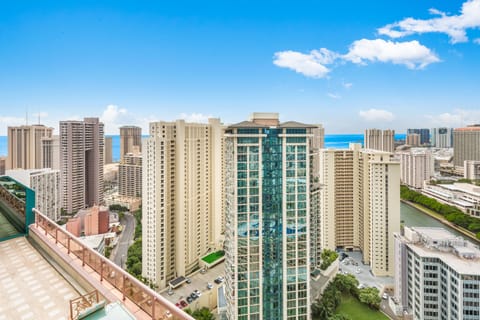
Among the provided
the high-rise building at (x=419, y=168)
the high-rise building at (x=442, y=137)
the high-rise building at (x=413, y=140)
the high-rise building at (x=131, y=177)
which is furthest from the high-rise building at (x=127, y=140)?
the high-rise building at (x=442, y=137)

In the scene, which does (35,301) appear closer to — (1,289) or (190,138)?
(1,289)

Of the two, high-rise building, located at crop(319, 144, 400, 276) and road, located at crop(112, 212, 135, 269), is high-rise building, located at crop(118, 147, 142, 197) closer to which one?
road, located at crop(112, 212, 135, 269)

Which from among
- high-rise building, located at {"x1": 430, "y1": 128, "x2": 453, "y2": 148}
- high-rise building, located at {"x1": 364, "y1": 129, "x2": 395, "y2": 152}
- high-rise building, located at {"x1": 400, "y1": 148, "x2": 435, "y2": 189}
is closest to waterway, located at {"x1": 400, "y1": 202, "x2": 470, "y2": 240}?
high-rise building, located at {"x1": 400, "y1": 148, "x2": 435, "y2": 189}

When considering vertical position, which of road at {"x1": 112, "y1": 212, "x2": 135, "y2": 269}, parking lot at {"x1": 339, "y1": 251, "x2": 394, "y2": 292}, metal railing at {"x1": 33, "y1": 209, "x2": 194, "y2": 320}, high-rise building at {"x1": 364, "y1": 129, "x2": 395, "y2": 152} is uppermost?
high-rise building at {"x1": 364, "y1": 129, "x2": 395, "y2": 152}

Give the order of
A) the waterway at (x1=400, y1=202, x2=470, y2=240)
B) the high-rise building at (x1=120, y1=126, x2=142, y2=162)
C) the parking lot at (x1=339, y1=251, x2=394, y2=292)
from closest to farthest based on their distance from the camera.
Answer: the parking lot at (x1=339, y1=251, x2=394, y2=292)
the waterway at (x1=400, y1=202, x2=470, y2=240)
the high-rise building at (x1=120, y1=126, x2=142, y2=162)

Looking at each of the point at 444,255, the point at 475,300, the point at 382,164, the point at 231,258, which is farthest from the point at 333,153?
the point at 231,258

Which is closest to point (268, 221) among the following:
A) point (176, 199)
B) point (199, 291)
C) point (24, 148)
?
point (199, 291)

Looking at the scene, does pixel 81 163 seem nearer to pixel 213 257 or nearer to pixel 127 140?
pixel 213 257
